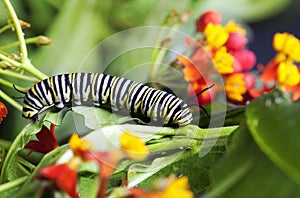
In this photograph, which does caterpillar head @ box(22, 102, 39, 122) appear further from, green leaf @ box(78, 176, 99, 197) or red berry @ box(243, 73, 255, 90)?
red berry @ box(243, 73, 255, 90)

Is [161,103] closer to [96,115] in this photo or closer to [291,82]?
[96,115]

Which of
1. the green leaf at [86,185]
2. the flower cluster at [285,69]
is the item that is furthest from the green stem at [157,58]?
the green leaf at [86,185]

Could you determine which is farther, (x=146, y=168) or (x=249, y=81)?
(x=249, y=81)

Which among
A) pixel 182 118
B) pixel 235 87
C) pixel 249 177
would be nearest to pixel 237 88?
pixel 235 87

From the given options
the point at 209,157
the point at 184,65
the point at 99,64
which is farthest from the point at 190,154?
the point at 99,64

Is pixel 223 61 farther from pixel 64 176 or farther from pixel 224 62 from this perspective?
pixel 64 176

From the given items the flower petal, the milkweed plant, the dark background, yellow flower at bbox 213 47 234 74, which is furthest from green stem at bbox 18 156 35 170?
the dark background
